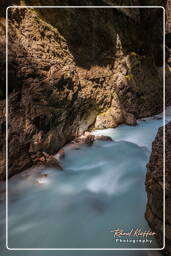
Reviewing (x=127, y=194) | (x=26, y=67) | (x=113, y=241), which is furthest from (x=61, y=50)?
(x=113, y=241)

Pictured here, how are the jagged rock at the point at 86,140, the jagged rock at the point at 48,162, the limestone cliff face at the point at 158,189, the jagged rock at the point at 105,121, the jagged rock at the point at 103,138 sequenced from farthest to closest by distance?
1. the jagged rock at the point at 105,121
2. the jagged rock at the point at 103,138
3. the jagged rock at the point at 86,140
4. the jagged rock at the point at 48,162
5. the limestone cliff face at the point at 158,189

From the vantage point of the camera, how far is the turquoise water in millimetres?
3287

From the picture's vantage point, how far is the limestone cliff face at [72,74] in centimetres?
513

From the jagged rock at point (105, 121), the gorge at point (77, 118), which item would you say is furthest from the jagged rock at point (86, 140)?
the jagged rock at point (105, 121)

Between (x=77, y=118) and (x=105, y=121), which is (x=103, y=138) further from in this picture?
(x=105, y=121)

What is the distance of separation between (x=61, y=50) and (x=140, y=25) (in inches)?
215

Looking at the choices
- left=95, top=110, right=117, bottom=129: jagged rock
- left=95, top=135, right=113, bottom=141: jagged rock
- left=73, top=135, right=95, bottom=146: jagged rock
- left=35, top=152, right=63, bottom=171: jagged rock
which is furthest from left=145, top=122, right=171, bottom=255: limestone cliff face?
left=95, top=110, right=117, bottom=129: jagged rock

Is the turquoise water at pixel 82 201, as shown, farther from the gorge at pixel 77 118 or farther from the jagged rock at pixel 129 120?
the jagged rock at pixel 129 120

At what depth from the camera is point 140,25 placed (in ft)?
34.2

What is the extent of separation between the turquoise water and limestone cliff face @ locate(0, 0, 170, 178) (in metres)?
0.70

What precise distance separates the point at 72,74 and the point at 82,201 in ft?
13.0

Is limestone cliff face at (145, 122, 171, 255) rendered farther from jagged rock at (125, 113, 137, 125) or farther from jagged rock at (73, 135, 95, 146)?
jagged rock at (125, 113, 137, 125)

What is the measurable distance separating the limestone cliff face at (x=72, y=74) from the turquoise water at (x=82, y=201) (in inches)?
27.6

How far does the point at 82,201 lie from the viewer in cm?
423
